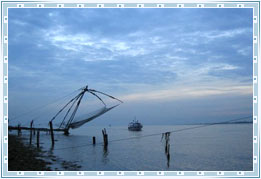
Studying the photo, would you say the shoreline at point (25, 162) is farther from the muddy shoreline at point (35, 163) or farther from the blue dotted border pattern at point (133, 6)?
the blue dotted border pattern at point (133, 6)

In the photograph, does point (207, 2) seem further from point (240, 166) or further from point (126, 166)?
point (240, 166)

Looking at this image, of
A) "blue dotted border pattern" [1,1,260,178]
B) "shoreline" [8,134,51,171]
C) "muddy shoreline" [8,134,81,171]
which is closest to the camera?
"blue dotted border pattern" [1,1,260,178]

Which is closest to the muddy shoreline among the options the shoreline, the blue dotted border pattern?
the shoreline

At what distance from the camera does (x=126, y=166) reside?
19.8m

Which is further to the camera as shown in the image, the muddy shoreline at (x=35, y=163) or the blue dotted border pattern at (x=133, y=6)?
the muddy shoreline at (x=35, y=163)

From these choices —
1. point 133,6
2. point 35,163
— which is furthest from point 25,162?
point 133,6

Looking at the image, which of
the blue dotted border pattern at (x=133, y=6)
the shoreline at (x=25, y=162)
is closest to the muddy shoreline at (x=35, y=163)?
the shoreline at (x=25, y=162)

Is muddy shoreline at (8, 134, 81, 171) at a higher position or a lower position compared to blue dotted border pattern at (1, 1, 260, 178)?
lower

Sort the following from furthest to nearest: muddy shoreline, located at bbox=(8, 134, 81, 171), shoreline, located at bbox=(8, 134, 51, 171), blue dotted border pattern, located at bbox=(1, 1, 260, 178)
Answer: muddy shoreline, located at bbox=(8, 134, 81, 171) → shoreline, located at bbox=(8, 134, 51, 171) → blue dotted border pattern, located at bbox=(1, 1, 260, 178)

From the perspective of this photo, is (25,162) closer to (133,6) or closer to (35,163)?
(35,163)

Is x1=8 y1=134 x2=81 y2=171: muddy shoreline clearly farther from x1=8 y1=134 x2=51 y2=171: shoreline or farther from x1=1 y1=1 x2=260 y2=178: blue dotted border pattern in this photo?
x1=1 y1=1 x2=260 y2=178: blue dotted border pattern

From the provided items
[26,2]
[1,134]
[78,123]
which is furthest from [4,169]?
[78,123]

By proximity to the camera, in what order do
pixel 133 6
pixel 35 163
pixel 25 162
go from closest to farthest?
pixel 133 6, pixel 25 162, pixel 35 163

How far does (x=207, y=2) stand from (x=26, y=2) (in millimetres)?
4970
